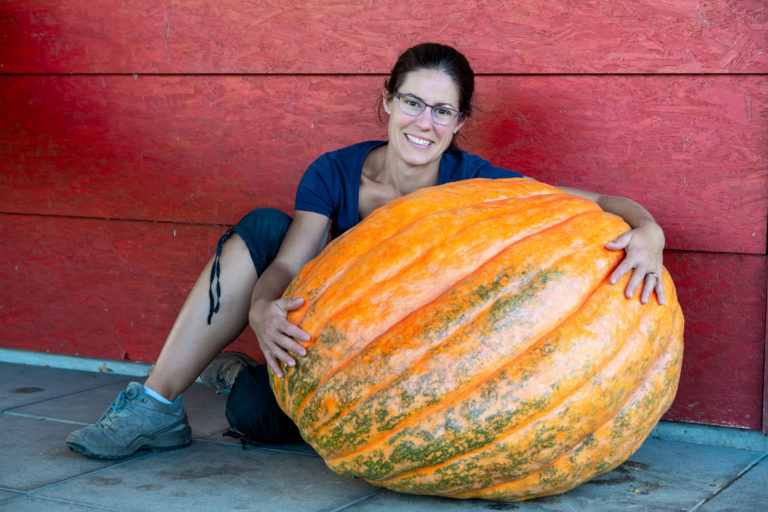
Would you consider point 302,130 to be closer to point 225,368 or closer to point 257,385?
point 225,368

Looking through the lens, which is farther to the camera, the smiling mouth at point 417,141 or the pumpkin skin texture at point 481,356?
the smiling mouth at point 417,141

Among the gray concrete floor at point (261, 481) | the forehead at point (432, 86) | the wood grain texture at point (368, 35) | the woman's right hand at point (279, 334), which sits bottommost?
the gray concrete floor at point (261, 481)

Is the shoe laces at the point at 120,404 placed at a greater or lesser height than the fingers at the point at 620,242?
lesser

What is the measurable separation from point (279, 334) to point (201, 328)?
485mm

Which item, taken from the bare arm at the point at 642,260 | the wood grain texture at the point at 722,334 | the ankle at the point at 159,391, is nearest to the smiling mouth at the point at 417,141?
the bare arm at the point at 642,260

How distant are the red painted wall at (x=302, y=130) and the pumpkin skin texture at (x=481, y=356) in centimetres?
69

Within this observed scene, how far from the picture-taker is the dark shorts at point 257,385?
6.89 ft

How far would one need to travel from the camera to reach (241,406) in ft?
6.97

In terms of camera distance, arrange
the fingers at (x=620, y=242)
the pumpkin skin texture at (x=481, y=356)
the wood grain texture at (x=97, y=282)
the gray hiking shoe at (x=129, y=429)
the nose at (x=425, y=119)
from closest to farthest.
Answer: the pumpkin skin texture at (x=481, y=356) < the fingers at (x=620, y=242) < the gray hiking shoe at (x=129, y=429) < the nose at (x=425, y=119) < the wood grain texture at (x=97, y=282)

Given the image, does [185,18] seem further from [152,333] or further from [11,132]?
[152,333]

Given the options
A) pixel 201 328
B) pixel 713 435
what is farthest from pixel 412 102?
pixel 713 435

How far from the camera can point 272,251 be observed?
215 cm

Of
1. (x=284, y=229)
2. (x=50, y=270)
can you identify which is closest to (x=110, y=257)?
(x=50, y=270)

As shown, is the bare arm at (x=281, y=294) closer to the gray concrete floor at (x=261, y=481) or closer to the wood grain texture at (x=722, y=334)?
the gray concrete floor at (x=261, y=481)
